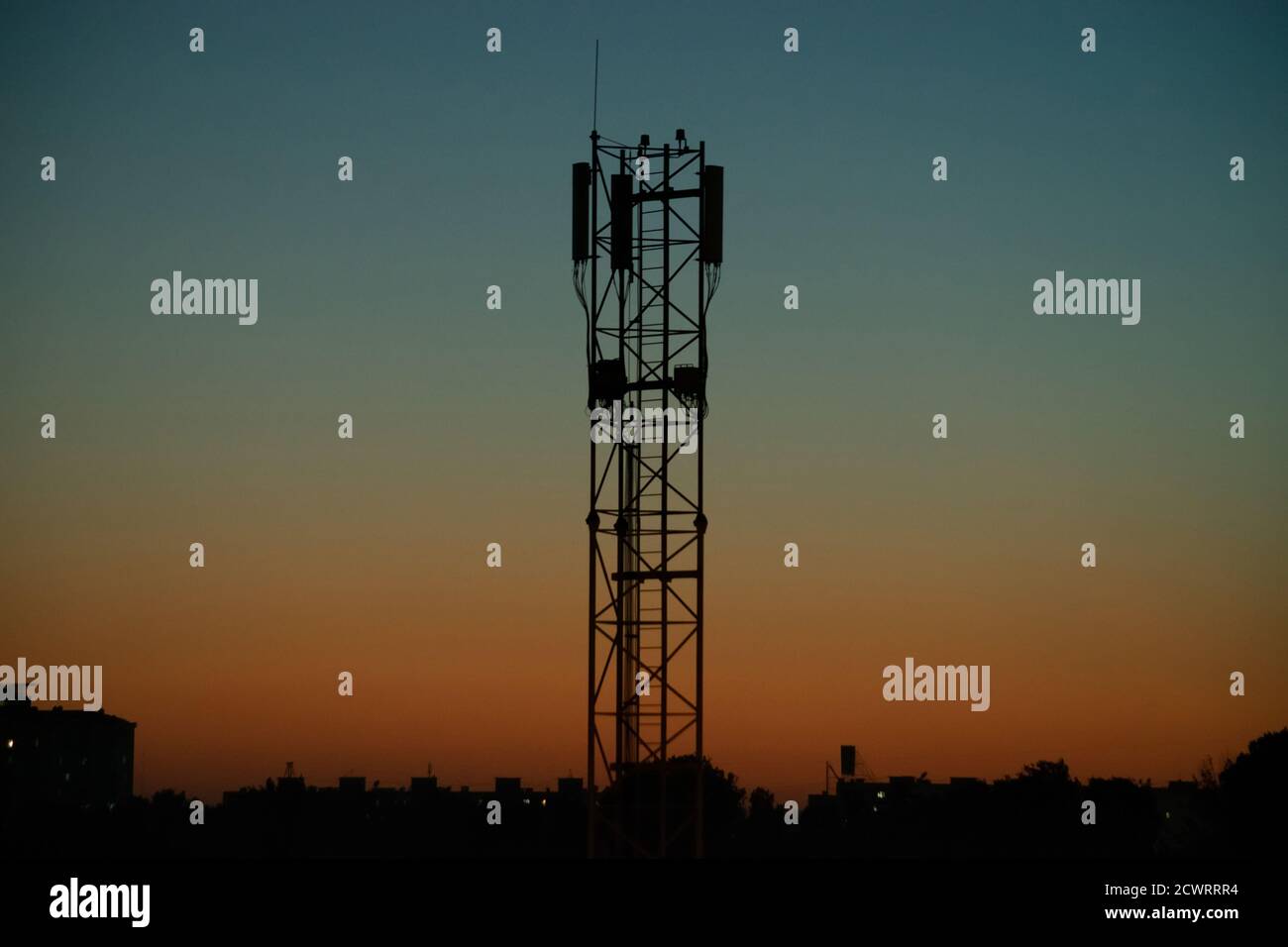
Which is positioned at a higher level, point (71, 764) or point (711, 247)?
point (711, 247)

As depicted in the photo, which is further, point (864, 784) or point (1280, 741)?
point (864, 784)

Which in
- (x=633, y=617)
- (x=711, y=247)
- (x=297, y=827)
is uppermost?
(x=711, y=247)

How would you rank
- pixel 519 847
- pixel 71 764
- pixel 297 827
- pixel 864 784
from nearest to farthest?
pixel 519 847 → pixel 297 827 → pixel 864 784 → pixel 71 764

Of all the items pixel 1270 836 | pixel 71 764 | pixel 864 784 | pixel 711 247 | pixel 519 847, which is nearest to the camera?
pixel 711 247

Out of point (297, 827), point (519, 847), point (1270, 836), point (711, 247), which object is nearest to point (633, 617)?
point (711, 247)

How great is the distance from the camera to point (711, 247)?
37.3 m

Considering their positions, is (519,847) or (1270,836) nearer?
(1270,836)
